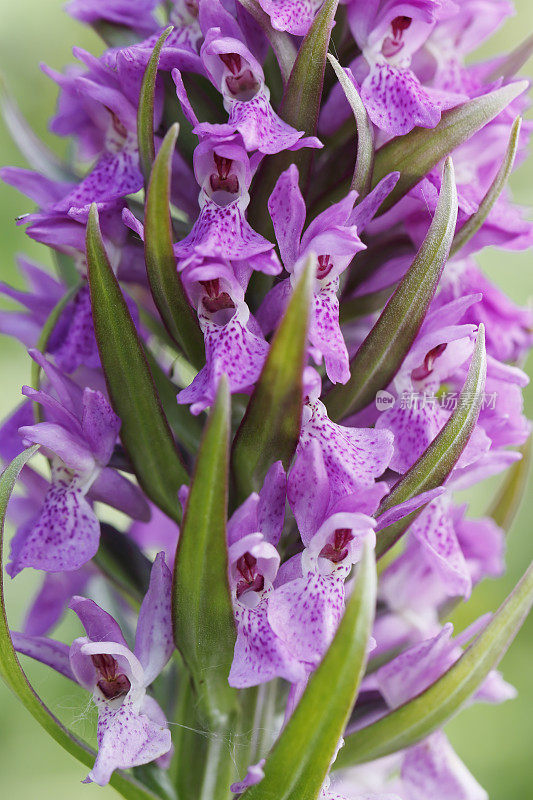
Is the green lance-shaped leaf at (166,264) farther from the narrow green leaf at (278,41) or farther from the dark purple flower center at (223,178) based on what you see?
the narrow green leaf at (278,41)

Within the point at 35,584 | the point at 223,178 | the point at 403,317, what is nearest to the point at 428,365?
the point at 403,317

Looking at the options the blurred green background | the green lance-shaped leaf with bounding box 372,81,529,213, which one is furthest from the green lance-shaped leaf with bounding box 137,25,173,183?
the blurred green background

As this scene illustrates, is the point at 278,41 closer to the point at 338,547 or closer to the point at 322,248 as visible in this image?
the point at 322,248

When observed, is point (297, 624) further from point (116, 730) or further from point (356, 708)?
point (356, 708)

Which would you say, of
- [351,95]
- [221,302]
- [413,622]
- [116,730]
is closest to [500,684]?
[413,622]

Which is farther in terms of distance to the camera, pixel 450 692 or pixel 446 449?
pixel 450 692

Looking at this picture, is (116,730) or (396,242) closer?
(116,730)

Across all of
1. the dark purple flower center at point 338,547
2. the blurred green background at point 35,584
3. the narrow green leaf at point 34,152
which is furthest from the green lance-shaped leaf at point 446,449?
the blurred green background at point 35,584
